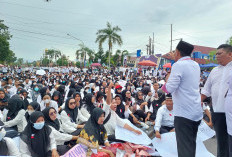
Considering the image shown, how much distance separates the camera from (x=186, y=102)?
6.73 ft

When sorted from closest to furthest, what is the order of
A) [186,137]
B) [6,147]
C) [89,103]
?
1. [186,137]
2. [6,147]
3. [89,103]

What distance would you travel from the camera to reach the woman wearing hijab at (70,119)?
379cm

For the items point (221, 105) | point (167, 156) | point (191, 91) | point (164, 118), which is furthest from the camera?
point (164, 118)

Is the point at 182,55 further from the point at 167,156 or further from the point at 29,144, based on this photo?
the point at 29,144

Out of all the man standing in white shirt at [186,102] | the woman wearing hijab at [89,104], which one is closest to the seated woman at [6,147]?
the man standing in white shirt at [186,102]

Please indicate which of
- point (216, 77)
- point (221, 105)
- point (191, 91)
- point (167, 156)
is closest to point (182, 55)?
point (191, 91)

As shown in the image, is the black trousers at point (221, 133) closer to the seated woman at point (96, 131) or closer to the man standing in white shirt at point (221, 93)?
the man standing in white shirt at point (221, 93)

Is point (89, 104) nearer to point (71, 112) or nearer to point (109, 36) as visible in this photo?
point (71, 112)

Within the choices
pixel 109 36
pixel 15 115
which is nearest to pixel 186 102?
pixel 15 115

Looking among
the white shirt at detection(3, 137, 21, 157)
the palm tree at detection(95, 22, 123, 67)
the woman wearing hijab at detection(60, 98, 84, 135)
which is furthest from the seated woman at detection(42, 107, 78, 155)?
the palm tree at detection(95, 22, 123, 67)

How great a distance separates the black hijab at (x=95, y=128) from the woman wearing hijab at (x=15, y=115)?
5.46ft

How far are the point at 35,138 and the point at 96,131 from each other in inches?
38.0

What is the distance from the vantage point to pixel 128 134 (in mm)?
3500

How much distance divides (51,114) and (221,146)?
8.99 feet
